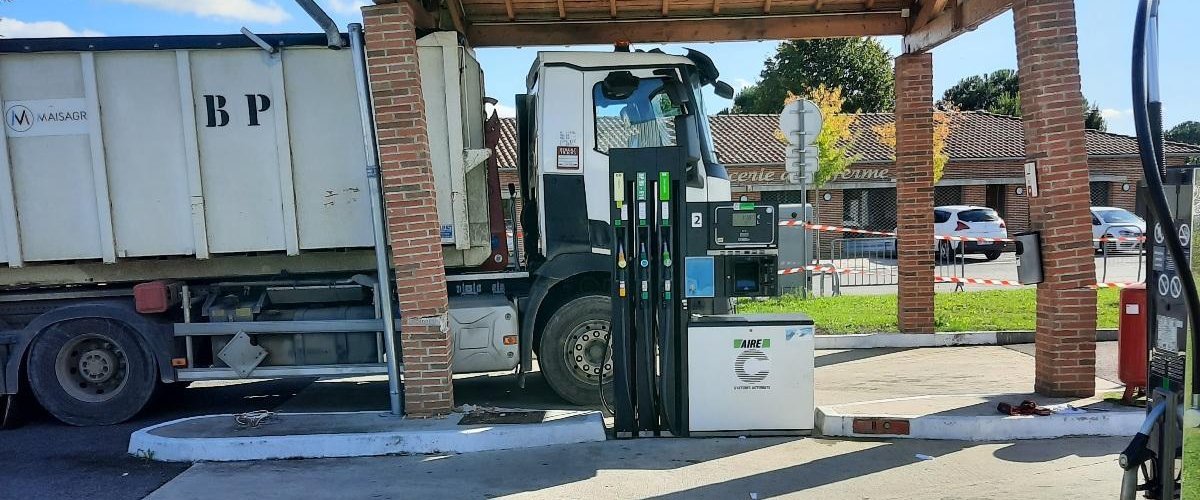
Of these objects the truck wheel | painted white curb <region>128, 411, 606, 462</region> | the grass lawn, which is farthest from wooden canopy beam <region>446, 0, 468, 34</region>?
the grass lawn

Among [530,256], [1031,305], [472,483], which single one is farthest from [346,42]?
[1031,305]

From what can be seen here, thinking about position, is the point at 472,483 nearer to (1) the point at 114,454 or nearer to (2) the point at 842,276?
(1) the point at 114,454

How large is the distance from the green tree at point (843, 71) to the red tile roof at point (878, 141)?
8575mm

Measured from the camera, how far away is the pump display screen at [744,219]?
5.75m

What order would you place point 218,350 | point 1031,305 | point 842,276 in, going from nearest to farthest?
1. point 218,350
2. point 1031,305
3. point 842,276

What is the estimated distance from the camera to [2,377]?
22.2ft

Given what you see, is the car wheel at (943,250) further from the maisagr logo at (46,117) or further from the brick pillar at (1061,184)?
the maisagr logo at (46,117)

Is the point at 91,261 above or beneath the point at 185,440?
above

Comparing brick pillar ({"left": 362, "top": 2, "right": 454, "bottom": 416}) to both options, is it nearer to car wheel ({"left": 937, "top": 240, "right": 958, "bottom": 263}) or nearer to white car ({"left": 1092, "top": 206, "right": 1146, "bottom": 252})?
car wheel ({"left": 937, "top": 240, "right": 958, "bottom": 263})

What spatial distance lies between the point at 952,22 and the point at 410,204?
231 inches

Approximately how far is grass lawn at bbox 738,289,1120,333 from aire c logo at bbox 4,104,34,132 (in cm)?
882

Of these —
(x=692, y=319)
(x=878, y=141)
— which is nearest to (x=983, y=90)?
(x=878, y=141)

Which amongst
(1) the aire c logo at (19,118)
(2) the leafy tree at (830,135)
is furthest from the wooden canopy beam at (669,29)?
(2) the leafy tree at (830,135)

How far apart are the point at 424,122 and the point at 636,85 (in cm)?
188
